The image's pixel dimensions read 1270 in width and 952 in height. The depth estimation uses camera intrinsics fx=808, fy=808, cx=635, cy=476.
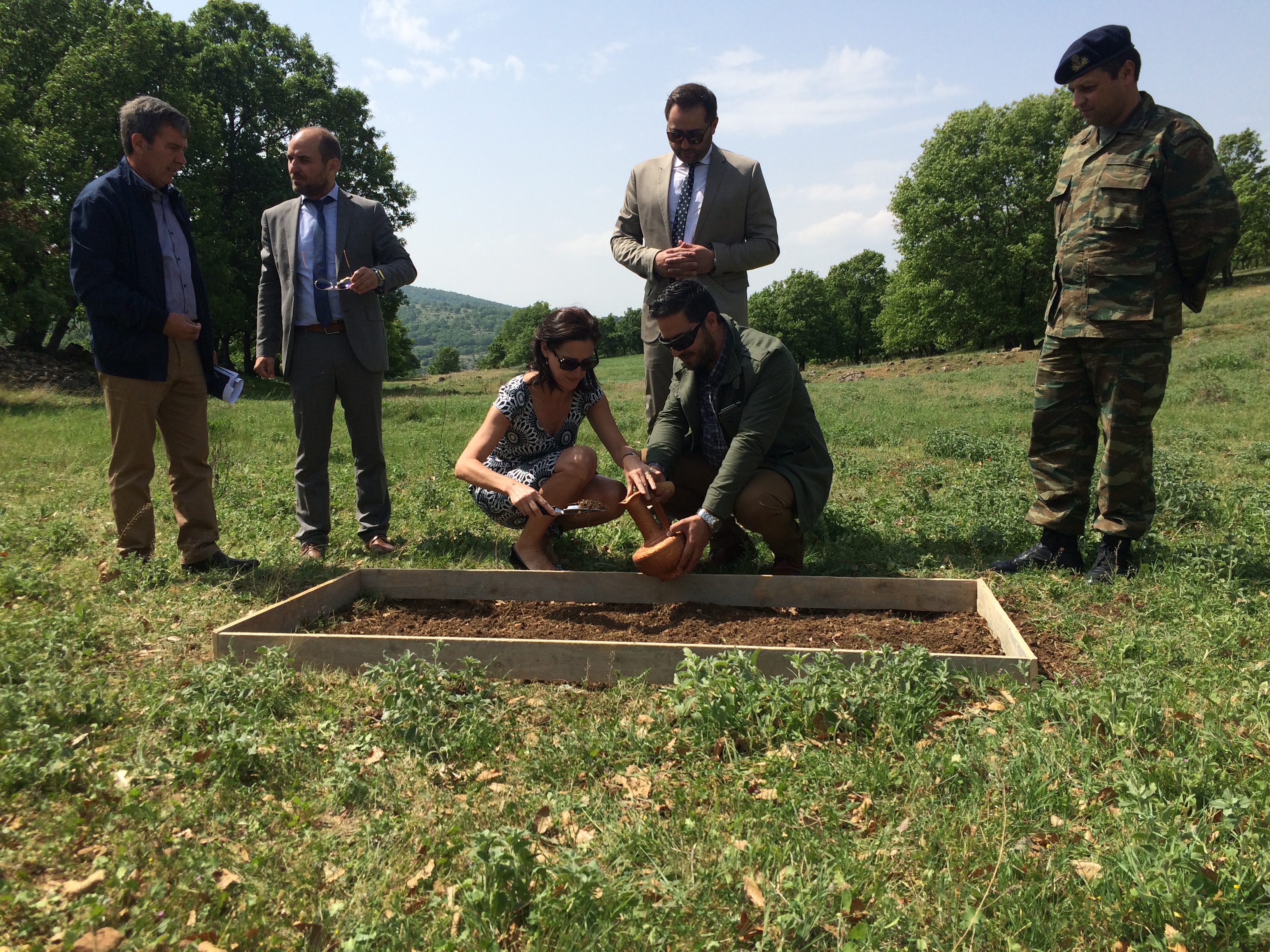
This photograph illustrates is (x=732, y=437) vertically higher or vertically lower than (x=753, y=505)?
higher

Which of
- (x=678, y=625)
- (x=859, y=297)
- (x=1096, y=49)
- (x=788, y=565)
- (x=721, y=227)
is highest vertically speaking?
(x=859, y=297)

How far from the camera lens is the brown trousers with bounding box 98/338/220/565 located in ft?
15.8

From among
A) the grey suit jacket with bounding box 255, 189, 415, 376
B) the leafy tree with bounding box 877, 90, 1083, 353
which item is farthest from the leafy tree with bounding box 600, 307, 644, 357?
the grey suit jacket with bounding box 255, 189, 415, 376

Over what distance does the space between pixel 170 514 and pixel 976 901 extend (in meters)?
6.44

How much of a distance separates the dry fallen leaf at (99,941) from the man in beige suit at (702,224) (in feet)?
12.9

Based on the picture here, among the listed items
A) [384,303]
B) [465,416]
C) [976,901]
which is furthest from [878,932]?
[384,303]

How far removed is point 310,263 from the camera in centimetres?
548

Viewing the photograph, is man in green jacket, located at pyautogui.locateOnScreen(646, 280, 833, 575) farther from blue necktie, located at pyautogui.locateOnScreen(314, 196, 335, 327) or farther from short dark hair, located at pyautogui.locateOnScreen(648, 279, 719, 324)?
blue necktie, located at pyautogui.locateOnScreen(314, 196, 335, 327)

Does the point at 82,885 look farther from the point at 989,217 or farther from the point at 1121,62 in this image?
the point at 989,217

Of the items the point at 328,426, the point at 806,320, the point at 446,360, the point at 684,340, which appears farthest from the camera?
the point at 446,360

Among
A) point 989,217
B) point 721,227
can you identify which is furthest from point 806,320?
point 721,227

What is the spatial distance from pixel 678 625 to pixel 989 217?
3885 centimetres

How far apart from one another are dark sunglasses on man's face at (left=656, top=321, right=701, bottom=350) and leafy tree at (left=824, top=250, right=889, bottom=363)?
63.1 metres

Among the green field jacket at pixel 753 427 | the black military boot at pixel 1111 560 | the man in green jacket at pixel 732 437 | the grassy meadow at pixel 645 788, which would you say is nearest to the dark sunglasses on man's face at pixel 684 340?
the man in green jacket at pixel 732 437
